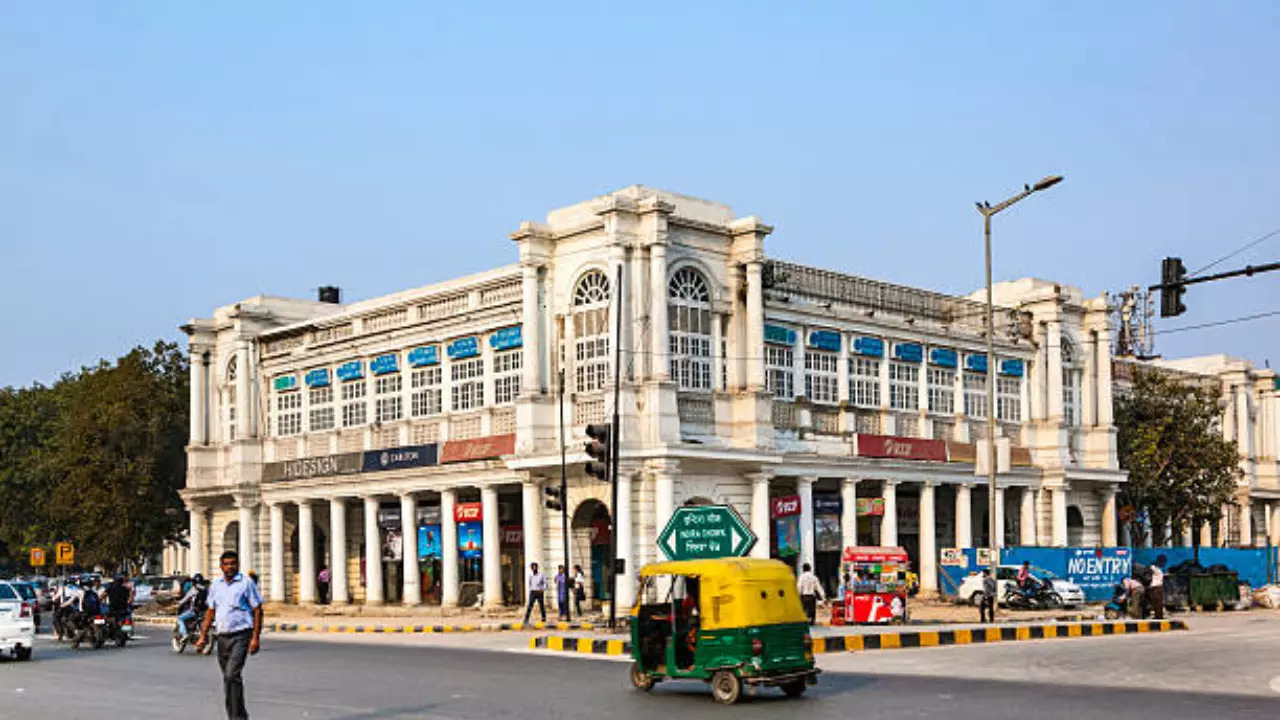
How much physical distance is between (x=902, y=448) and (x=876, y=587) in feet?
46.3

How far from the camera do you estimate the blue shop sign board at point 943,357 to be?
48.8 meters

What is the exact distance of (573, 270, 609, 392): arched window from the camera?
133 feet

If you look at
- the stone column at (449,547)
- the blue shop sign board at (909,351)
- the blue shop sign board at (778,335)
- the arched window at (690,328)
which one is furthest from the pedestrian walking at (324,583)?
the blue shop sign board at (909,351)

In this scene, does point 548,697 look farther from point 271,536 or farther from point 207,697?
point 271,536

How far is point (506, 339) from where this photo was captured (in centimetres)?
4434

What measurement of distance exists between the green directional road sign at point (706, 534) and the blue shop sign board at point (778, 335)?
17.4 m

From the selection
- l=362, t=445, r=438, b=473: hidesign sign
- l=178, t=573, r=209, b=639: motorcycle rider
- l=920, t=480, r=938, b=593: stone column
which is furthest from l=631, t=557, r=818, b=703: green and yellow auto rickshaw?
l=920, t=480, r=938, b=593: stone column

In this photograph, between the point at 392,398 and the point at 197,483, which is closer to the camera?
the point at 392,398

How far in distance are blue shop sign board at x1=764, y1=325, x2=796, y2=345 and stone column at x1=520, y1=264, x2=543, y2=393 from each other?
6.80 meters

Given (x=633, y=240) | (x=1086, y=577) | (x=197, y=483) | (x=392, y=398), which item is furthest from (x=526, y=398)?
(x=197, y=483)

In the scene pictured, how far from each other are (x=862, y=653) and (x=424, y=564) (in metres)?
26.5

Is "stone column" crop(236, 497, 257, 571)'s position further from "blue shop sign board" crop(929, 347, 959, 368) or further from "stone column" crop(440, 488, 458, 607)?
"blue shop sign board" crop(929, 347, 959, 368)

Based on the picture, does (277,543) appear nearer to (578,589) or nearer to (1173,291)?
(578,589)

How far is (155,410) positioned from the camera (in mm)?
59094
